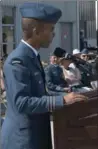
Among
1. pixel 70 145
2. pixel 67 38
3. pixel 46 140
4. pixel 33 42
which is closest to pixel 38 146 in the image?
pixel 46 140

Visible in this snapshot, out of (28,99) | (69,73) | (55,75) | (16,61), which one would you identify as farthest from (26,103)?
(69,73)

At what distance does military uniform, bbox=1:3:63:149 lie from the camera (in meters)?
2.41

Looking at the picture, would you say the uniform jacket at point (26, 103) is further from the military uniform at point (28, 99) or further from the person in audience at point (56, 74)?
the person in audience at point (56, 74)

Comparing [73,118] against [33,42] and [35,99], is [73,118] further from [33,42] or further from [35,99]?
[33,42]

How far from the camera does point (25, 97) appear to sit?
2412 millimetres

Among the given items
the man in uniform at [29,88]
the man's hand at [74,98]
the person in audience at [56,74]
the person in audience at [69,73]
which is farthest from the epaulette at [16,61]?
the person in audience at [56,74]

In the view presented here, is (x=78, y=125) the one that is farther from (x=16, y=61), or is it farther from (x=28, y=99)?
(x=16, y=61)

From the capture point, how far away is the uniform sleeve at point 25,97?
2402 mm

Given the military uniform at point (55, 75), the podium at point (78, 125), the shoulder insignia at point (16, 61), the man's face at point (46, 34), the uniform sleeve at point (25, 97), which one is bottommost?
the military uniform at point (55, 75)

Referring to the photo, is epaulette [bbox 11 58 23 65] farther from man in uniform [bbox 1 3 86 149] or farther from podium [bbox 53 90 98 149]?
podium [bbox 53 90 98 149]

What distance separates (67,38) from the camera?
1002cm

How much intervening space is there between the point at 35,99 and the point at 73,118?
23 centimetres

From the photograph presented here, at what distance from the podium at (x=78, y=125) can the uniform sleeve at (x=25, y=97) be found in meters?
0.06

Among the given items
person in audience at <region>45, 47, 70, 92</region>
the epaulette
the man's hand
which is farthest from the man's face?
person in audience at <region>45, 47, 70, 92</region>
